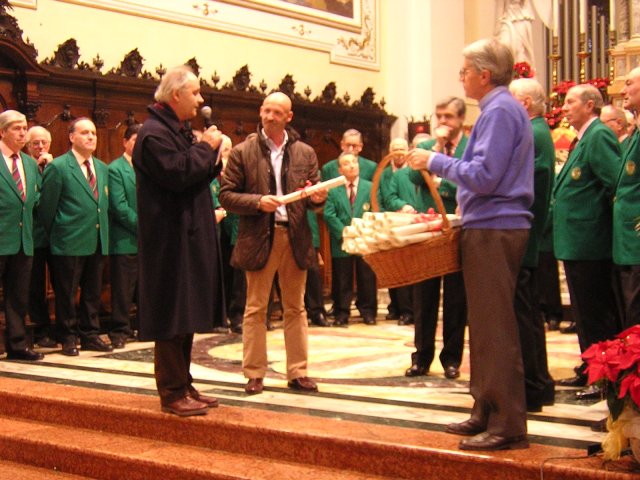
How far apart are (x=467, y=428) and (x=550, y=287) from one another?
13.1 feet

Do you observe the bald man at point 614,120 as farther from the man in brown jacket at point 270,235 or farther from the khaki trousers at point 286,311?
the khaki trousers at point 286,311

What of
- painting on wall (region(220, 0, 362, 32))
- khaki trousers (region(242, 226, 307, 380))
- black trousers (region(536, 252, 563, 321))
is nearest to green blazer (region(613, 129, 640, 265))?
khaki trousers (region(242, 226, 307, 380))

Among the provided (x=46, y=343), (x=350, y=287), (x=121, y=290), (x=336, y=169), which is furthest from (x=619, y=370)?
(x=336, y=169)

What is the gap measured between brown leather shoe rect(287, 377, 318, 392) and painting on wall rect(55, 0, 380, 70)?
443 centimetres

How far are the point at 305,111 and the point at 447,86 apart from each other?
2.30 meters

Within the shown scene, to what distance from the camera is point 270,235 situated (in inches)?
190

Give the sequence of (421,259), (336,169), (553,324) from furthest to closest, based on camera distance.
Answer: (336,169) < (553,324) < (421,259)

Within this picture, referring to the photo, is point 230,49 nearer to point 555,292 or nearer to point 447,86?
point 447,86

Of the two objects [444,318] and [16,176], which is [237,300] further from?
[444,318]

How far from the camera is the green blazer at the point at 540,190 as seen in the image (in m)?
4.19

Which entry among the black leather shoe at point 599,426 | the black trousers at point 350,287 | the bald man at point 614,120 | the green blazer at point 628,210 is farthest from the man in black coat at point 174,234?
the black trousers at point 350,287

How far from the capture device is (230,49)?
30.5 ft

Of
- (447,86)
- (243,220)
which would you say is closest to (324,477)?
(243,220)

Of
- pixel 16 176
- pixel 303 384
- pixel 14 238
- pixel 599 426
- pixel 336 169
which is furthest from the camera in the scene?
pixel 336 169
